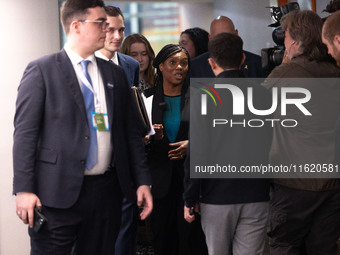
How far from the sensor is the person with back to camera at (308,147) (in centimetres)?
285

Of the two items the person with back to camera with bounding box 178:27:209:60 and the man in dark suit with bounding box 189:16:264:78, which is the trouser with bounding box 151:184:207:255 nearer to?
the man in dark suit with bounding box 189:16:264:78

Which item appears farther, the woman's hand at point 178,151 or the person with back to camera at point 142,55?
the person with back to camera at point 142,55

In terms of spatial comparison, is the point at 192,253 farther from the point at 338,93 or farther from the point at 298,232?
the point at 338,93

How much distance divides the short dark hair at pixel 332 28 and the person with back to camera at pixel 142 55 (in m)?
1.97

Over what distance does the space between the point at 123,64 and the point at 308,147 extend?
1278 mm

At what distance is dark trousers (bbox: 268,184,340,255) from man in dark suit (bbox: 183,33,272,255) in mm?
186

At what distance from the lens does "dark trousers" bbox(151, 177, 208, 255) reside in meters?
3.54

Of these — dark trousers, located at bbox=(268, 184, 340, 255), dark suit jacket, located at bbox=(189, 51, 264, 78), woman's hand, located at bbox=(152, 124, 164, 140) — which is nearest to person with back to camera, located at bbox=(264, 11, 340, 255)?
dark trousers, located at bbox=(268, 184, 340, 255)

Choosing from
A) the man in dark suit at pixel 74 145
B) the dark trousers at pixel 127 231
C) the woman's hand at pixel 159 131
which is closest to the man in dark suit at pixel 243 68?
the woman's hand at pixel 159 131

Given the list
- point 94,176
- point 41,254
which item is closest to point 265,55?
point 94,176

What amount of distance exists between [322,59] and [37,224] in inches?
64.8

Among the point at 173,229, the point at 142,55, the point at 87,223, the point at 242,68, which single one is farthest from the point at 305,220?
the point at 142,55

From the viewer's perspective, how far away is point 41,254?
7.54 feet

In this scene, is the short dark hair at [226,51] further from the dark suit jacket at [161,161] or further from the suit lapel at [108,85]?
the dark suit jacket at [161,161]
